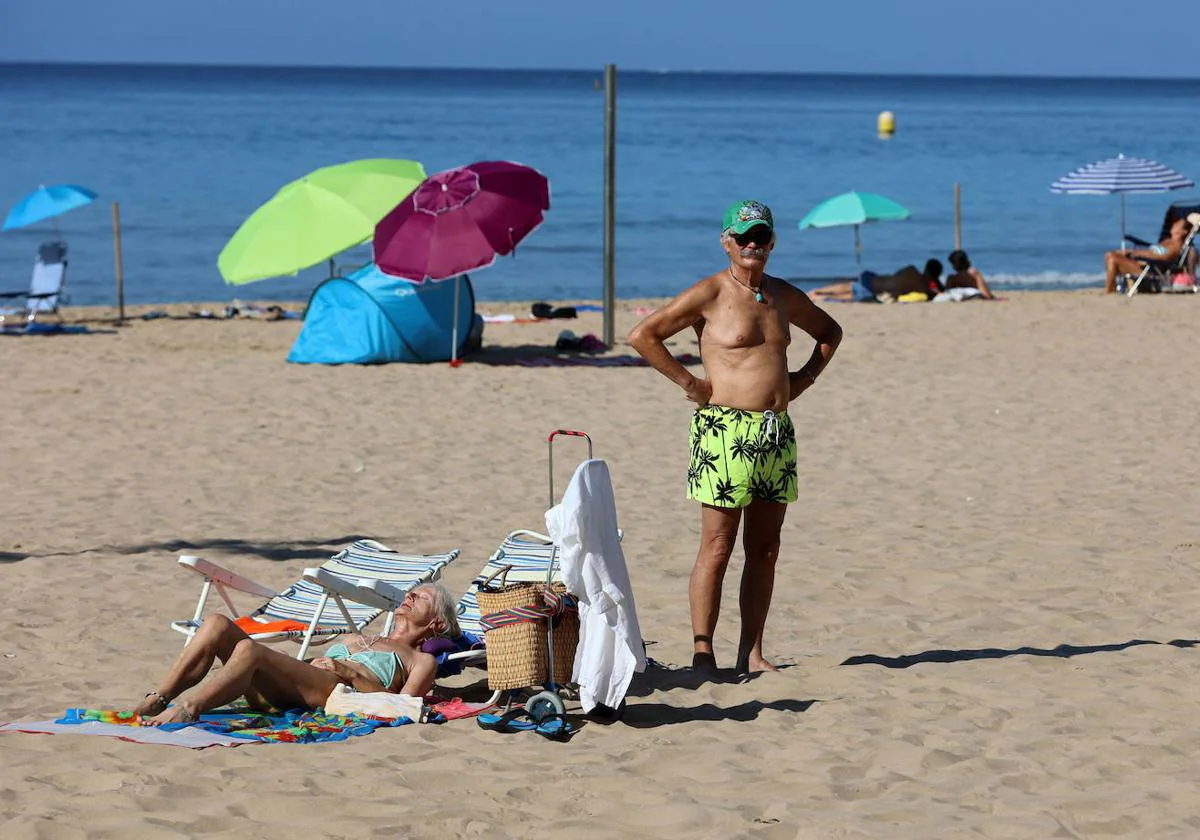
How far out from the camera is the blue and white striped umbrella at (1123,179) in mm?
20266

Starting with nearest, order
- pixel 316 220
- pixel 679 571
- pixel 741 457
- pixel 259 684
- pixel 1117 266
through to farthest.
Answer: pixel 259 684, pixel 741 457, pixel 679 571, pixel 316 220, pixel 1117 266

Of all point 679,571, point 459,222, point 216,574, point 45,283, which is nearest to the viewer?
point 216,574

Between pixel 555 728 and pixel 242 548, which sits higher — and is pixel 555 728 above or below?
below

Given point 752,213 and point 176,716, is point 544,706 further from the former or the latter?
point 752,213

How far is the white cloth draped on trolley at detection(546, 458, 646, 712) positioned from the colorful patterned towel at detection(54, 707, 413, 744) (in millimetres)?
621

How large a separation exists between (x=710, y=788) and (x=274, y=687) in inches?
58.1

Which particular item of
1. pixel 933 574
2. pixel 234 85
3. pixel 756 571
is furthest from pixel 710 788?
pixel 234 85

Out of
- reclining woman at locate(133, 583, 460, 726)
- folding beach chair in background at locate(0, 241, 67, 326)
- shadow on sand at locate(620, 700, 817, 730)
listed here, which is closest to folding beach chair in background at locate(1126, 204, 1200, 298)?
folding beach chair in background at locate(0, 241, 67, 326)

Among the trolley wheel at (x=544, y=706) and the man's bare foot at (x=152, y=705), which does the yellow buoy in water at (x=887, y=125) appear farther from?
the man's bare foot at (x=152, y=705)

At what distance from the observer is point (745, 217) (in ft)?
17.5

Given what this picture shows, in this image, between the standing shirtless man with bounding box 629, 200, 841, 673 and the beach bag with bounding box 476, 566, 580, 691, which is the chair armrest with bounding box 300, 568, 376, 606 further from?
the standing shirtless man with bounding box 629, 200, 841, 673

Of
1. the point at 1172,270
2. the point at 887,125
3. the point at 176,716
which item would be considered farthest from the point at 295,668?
the point at 887,125

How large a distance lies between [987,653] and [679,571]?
180 cm

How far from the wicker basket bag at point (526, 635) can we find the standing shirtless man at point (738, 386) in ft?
1.92
